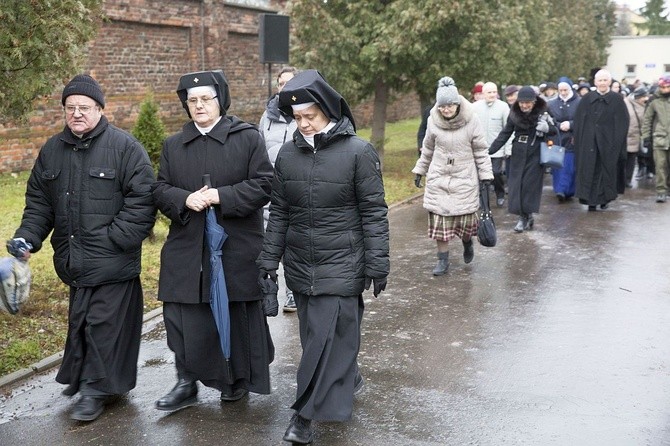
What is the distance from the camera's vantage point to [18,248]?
5.56m

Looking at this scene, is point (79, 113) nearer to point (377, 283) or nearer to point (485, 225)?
point (377, 283)

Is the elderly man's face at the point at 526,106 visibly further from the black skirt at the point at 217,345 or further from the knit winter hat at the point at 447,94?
the black skirt at the point at 217,345

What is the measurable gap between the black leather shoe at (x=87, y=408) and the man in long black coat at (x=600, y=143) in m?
9.92

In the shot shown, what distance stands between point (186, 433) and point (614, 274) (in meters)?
5.75

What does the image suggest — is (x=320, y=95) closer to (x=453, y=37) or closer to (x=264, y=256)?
(x=264, y=256)

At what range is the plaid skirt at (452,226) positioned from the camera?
31.2 feet

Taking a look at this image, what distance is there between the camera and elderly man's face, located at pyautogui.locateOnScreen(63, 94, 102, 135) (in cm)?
560

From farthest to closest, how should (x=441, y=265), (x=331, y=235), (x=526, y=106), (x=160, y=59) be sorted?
(x=160, y=59) → (x=526, y=106) → (x=441, y=265) → (x=331, y=235)

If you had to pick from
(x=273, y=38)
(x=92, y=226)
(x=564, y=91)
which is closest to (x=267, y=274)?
(x=92, y=226)

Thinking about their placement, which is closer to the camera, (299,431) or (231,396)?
(299,431)

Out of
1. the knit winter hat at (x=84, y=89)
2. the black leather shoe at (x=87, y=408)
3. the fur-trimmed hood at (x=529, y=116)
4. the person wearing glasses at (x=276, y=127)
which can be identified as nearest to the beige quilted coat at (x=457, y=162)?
the person wearing glasses at (x=276, y=127)

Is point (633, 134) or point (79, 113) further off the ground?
point (79, 113)

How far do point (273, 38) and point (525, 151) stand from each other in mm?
3844

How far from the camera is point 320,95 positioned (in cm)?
518
